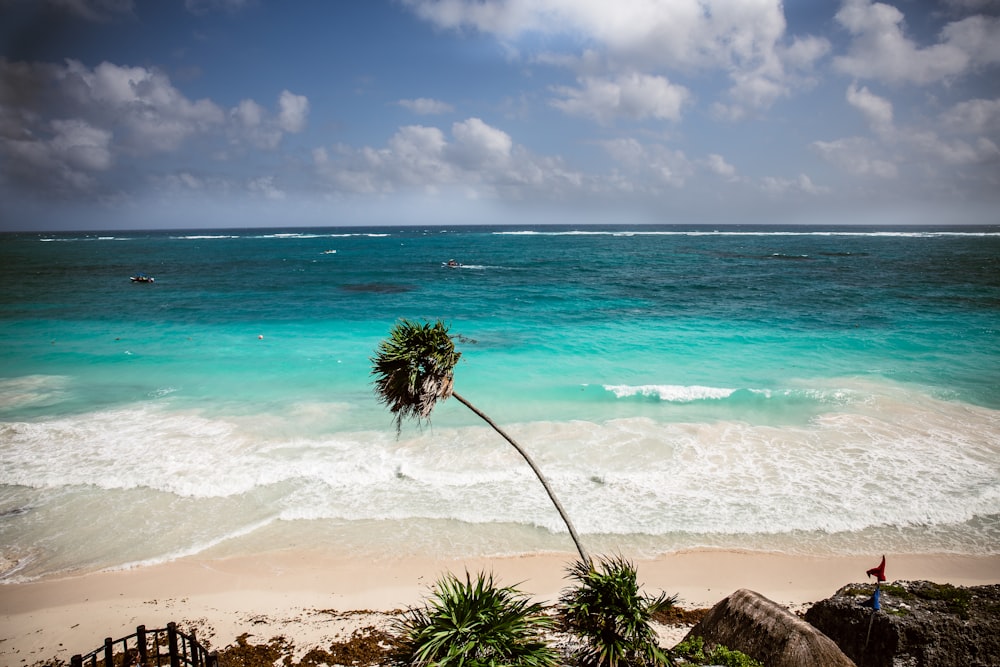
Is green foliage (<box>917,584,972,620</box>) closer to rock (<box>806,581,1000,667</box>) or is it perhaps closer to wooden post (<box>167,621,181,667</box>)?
rock (<box>806,581,1000,667</box>)

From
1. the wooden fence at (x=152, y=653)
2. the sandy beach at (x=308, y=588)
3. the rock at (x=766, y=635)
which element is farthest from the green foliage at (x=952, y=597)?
the wooden fence at (x=152, y=653)

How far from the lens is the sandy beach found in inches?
442

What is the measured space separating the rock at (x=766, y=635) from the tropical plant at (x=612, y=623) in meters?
1.90

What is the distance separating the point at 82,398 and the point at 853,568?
109ft

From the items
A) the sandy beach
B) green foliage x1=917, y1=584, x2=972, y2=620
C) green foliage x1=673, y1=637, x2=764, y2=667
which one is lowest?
the sandy beach

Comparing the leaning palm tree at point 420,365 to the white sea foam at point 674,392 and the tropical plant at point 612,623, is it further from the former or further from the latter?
the white sea foam at point 674,392

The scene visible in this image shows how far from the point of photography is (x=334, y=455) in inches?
776

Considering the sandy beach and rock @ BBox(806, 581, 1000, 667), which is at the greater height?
rock @ BBox(806, 581, 1000, 667)

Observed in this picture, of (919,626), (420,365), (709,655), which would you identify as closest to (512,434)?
(420,365)

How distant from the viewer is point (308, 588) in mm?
12828

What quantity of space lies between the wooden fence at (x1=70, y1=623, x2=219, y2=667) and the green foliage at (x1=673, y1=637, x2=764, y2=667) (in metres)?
8.13

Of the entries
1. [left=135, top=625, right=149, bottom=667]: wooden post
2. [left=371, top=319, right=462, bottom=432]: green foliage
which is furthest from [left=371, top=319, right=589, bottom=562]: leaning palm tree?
[left=135, top=625, right=149, bottom=667]: wooden post

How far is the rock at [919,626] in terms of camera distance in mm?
8328

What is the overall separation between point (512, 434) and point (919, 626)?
1489 centimetres
